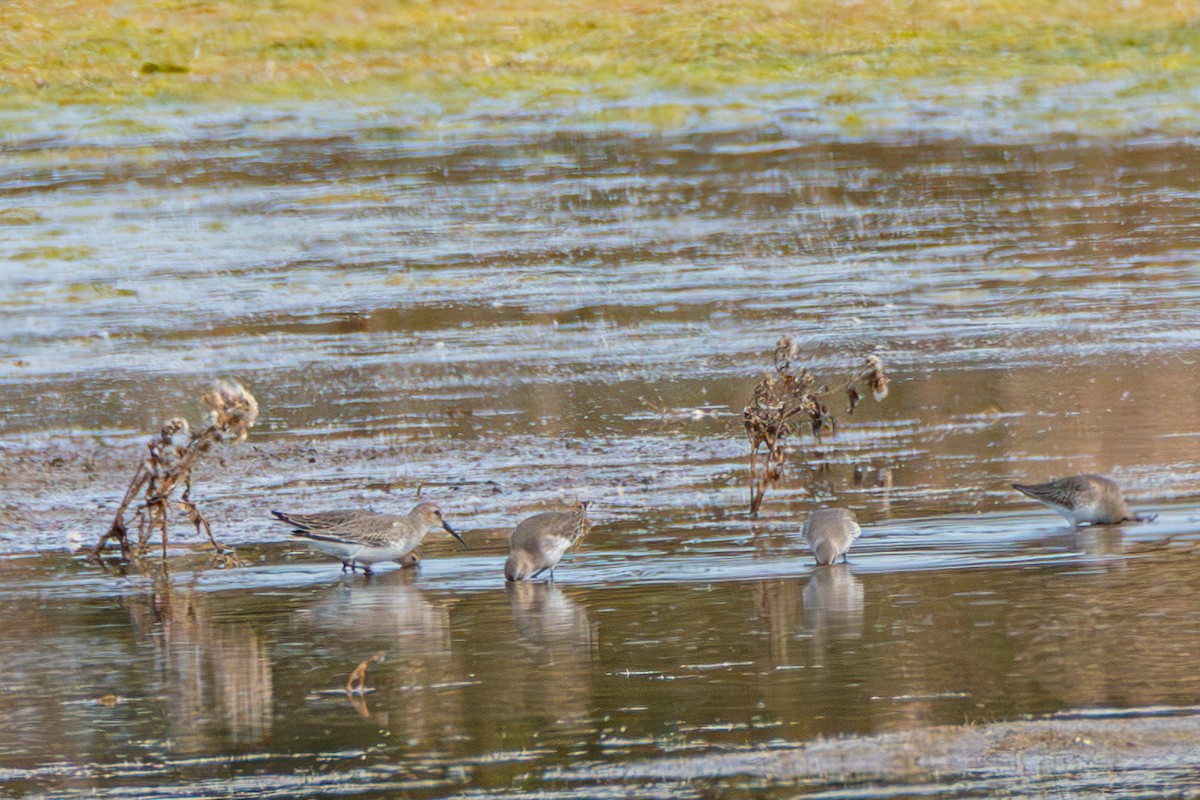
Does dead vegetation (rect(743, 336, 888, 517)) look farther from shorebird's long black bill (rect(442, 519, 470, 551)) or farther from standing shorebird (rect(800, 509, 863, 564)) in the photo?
shorebird's long black bill (rect(442, 519, 470, 551))

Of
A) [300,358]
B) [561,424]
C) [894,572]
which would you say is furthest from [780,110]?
[894,572]

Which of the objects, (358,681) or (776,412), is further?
(776,412)

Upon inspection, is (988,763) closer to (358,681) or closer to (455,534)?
(358,681)

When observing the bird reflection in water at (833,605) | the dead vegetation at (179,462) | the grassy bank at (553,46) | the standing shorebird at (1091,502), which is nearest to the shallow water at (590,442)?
the bird reflection in water at (833,605)

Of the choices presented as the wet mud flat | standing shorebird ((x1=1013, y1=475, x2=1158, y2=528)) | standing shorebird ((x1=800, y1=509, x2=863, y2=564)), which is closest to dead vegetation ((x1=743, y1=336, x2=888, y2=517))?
standing shorebird ((x1=800, y1=509, x2=863, y2=564))

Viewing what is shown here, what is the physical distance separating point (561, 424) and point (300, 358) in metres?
2.94

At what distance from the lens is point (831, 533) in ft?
27.0

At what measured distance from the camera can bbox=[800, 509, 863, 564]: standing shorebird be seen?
27.0 feet

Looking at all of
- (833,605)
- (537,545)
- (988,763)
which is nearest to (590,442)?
(537,545)

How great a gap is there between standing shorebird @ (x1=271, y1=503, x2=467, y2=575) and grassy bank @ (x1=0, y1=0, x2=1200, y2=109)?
17.6m

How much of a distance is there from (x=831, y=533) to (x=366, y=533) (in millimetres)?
2032

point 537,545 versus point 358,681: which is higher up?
point 537,545

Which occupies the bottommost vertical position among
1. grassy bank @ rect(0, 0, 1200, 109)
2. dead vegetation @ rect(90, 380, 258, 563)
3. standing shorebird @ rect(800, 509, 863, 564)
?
standing shorebird @ rect(800, 509, 863, 564)

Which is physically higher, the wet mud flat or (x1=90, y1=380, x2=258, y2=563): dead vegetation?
(x1=90, y1=380, x2=258, y2=563): dead vegetation
